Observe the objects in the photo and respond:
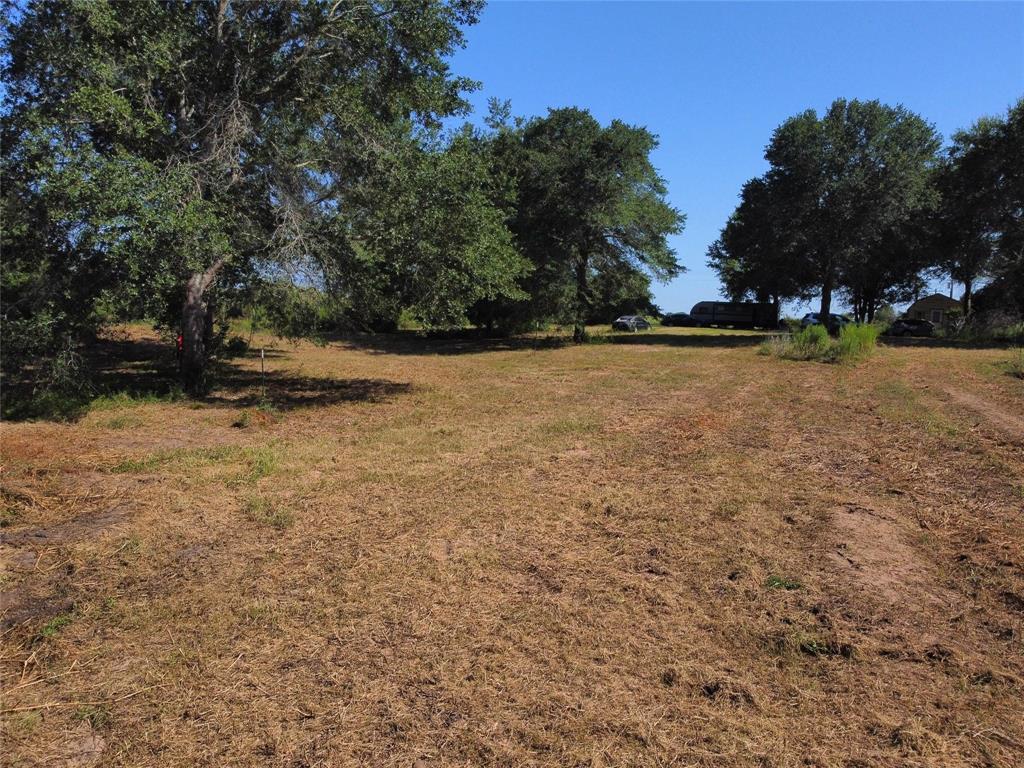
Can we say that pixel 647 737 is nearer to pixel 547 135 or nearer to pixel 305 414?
pixel 305 414

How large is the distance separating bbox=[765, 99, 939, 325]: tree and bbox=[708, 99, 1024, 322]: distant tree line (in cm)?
4

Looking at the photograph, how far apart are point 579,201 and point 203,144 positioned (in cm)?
1686

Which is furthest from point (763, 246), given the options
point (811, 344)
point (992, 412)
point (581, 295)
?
point (992, 412)

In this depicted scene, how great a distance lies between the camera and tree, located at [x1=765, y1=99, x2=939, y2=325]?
87.2 ft

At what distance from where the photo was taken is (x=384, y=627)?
358 cm

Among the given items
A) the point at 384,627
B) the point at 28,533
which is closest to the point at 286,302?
the point at 28,533

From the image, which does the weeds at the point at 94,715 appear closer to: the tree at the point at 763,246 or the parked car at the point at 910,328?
the tree at the point at 763,246

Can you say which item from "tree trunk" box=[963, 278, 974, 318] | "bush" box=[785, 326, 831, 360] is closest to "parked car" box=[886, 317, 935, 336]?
"tree trunk" box=[963, 278, 974, 318]

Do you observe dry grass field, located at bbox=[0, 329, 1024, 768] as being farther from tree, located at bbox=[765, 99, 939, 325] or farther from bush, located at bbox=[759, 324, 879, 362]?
tree, located at bbox=[765, 99, 939, 325]

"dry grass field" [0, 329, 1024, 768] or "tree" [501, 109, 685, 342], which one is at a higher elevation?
"tree" [501, 109, 685, 342]

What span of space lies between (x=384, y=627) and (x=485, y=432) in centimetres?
537

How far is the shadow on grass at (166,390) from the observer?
9688 mm

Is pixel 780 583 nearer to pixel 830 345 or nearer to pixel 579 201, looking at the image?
pixel 830 345

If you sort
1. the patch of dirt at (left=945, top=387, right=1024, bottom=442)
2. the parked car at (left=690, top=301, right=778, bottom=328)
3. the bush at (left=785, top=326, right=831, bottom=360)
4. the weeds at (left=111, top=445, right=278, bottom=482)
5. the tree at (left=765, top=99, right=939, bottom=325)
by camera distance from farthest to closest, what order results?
the parked car at (left=690, top=301, right=778, bottom=328)
the tree at (left=765, top=99, right=939, bottom=325)
the bush at (left=785, top=326, right=831, bottom=360)
the patch of dirt at (left=945, top=387, right=1024, bottom=442)
the weeds at (left=111, top=445, right=278, bottom=482)
